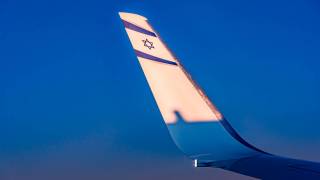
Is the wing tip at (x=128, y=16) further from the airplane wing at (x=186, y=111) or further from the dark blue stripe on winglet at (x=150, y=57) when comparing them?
the dark blue stripe on winglet at (x=150, y=57)

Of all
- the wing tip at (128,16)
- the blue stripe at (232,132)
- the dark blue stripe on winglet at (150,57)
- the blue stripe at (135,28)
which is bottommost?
the blue stripe at (232,132)

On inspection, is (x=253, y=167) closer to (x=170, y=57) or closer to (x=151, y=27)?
(x=170, y=57)

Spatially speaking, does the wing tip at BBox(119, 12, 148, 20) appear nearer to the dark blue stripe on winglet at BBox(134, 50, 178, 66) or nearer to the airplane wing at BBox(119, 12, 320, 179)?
the airplane wing at BBox(119, 12, 320, 179)

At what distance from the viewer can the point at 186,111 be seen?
336 centimetres

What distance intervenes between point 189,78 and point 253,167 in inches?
36.8

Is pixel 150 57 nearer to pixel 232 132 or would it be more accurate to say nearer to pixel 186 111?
pixel 186 111

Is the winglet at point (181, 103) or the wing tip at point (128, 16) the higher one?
the wing tip at point (128, 16)

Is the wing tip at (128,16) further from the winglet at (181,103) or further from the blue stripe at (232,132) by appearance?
the blue stripe at (232,132)

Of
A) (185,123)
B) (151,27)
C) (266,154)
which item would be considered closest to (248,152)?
(266,154)

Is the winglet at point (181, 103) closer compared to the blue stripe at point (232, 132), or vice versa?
the winglet at point (181, 103)

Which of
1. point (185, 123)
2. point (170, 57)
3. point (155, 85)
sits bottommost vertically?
point (185, 123)

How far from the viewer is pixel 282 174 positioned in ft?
8.61

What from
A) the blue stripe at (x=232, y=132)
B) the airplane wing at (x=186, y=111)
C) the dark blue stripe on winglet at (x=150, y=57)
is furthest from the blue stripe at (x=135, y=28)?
the blue stripe at (x=232, y=132)

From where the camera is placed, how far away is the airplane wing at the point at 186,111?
10.3 ft
